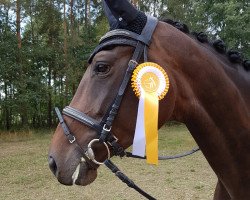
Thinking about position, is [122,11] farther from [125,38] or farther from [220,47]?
[220,47]

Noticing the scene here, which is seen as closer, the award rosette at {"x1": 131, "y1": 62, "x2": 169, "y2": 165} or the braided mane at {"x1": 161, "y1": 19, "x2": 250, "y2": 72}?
the award rosette at {"x1": 131, "y1": 62, "x2": 169, "y2": 165}

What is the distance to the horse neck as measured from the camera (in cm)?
233

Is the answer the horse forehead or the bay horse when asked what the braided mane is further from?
the horse forehead

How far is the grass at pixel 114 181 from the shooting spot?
849cm

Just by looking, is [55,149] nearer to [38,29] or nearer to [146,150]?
[146,150]

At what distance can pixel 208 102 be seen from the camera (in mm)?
2395

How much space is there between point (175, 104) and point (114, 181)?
7899mm

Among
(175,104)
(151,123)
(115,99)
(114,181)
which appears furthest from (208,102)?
(114,181)

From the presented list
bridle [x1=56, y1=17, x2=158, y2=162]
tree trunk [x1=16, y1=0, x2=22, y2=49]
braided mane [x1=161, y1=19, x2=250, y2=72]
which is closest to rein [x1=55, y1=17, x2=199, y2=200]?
bridle [x1=56, y1=17, x2=158, y2=162]

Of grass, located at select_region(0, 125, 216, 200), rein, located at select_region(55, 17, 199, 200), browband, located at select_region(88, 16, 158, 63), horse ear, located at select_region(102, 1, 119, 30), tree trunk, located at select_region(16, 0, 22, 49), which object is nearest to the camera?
rein, located at select_region(55, 17, 199, 200)

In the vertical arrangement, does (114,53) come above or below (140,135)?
above

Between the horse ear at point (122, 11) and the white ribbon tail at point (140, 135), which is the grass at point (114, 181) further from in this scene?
the horse ear at point (122, 11)

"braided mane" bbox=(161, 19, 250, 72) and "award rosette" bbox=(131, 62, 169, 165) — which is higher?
"braided mane" bbox=(161, 19, 250, 72)

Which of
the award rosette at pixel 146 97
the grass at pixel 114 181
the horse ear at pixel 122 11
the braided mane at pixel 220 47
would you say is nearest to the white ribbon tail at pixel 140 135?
the award rosette at pixel 146 97
